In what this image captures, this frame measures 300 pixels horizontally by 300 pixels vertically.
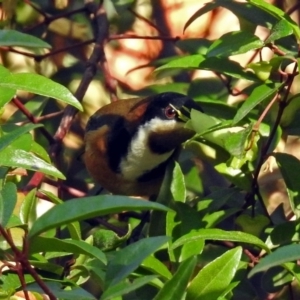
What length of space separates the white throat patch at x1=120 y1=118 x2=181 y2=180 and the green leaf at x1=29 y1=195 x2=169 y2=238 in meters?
1.15

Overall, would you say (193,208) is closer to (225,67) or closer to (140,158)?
(225,67)

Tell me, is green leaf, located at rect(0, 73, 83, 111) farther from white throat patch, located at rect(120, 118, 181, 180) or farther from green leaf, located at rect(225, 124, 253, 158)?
white throat patch, located at rect(120, 118, 181, 180)

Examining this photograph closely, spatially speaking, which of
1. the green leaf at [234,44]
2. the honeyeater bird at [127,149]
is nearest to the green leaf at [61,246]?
the green leaf at [234,44]

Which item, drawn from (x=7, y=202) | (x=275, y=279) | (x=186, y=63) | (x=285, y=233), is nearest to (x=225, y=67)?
(x=186, y=63)

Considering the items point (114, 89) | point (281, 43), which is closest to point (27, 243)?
point (281, 43)

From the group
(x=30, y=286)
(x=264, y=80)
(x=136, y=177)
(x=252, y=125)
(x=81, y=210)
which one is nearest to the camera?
(x=81, y=210)

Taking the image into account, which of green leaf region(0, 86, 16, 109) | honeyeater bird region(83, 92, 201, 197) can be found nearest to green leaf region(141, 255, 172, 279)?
green leaf region(0, 86, 16, 109)

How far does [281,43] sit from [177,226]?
41 cm

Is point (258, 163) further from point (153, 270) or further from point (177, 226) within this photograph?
point (153, 270)

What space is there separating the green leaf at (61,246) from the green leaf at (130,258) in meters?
0.02

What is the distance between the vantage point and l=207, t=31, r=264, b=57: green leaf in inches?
47.7

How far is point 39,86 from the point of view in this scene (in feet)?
3.44

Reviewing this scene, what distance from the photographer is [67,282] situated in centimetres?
101

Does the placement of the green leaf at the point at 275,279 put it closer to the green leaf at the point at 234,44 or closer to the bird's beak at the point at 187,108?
the bird's beak at the point at 187,108
